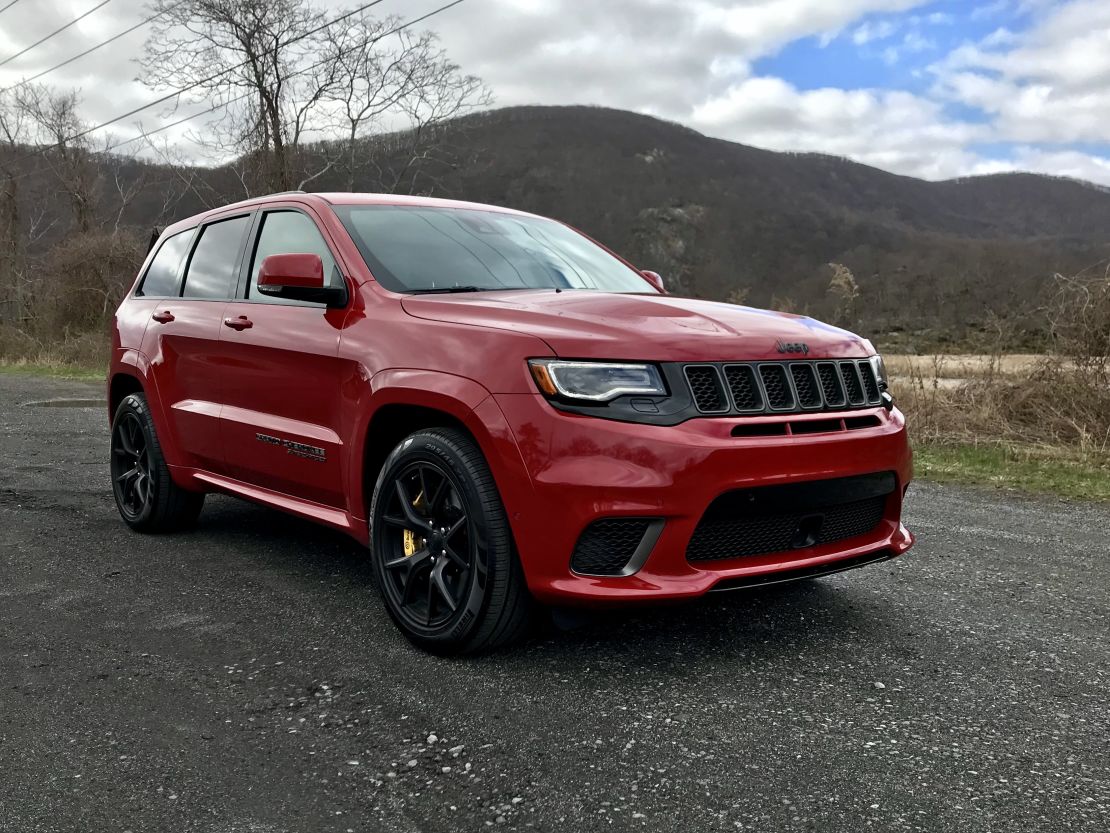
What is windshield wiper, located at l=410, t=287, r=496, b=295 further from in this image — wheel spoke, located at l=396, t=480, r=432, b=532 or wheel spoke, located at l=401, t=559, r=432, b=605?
wheel spoke, located at l=401, t=559, r=432, b=605

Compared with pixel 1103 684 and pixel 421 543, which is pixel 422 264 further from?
pixel 1103 684

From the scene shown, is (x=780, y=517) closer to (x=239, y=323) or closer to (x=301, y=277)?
(x=301, y=277)

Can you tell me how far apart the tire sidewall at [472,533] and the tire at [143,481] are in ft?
6.98

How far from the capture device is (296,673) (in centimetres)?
319

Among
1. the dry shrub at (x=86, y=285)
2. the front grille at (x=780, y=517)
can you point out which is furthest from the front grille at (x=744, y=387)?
the dry shrub at (x=86, y=285)

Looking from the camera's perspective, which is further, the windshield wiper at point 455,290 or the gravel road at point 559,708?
the windshield wiper at point 455,290

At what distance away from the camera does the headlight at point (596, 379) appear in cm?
291

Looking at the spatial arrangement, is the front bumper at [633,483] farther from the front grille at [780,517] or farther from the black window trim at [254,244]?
the black window trim at [254,244]

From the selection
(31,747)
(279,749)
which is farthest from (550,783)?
(31,747)

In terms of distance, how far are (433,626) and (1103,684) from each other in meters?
2.21

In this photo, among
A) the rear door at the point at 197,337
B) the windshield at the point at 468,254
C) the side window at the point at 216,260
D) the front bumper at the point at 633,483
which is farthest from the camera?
the side window at the point at 216,260

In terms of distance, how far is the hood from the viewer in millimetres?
2949

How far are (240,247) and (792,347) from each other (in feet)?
9.22

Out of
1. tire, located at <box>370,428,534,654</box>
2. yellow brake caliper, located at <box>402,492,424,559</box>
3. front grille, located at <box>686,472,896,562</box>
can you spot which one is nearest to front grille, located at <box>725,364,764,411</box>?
front grille, located at <box>686,472,896,562</box>
